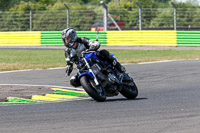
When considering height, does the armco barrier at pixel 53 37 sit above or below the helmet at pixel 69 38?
below

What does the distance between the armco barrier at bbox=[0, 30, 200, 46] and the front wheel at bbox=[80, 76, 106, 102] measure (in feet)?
53.9

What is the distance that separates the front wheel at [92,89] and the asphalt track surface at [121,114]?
0.12 metres

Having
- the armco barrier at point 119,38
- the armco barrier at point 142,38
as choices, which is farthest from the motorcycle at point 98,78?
the armco barrier at point 142,38

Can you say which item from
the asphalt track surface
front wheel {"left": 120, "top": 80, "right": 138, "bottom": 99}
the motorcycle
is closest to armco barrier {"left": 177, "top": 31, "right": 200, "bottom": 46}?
the asphalt track surface

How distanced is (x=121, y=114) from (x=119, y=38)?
19811 mm

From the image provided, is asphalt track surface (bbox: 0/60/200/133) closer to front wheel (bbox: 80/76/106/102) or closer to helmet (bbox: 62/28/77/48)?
front wheel (bbox: 80/76/106/102)

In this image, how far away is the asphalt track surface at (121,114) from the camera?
6023mm

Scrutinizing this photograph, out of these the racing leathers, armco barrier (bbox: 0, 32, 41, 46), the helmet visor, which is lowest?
armco barrier (bbox: 0, 32, 41, 46)

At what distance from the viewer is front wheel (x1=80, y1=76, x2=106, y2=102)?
27.6 ft

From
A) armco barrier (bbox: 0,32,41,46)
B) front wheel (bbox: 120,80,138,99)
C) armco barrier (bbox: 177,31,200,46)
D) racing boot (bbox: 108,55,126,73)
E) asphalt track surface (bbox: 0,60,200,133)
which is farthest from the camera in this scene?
armco barrier (bbox: 0,32,41,46)

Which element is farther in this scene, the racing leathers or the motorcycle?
the racing leathers

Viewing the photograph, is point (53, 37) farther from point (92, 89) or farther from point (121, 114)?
point (121, 114)

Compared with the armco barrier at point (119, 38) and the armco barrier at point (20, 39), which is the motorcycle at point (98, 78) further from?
the armco barrier at point (20, 39)

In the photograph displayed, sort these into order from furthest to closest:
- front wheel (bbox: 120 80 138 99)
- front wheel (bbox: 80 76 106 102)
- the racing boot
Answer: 1. front wheel (bbox: 120 80 138 99)
2. the racing boot
3. front wheel (bbox: 80 76 106 102)
